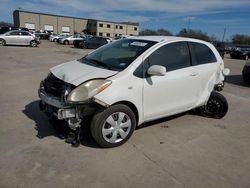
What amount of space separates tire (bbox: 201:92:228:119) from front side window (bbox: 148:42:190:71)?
1.27 m

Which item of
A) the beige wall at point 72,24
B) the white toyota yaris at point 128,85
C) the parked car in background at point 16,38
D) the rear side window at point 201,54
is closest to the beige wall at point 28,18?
the beige wall at point 72,24

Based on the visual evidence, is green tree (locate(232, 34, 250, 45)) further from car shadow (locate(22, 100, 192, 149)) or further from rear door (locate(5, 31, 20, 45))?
car shadow (locate(22, 100, 192, 149))

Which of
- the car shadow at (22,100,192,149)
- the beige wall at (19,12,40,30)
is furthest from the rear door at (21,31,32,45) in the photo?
the beige wall at (19,12,40,30)

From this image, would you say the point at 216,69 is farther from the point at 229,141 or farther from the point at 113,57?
the point at 113,57

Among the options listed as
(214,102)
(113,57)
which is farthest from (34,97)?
(214,102)

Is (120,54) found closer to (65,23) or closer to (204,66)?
(204,66)

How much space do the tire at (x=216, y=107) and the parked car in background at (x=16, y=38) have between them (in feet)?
74.8

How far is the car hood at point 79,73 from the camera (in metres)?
3.59

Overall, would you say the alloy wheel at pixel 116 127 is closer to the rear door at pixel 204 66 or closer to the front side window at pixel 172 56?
the front side window at pixel 172 56

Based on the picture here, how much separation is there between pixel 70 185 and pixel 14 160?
0.98 m

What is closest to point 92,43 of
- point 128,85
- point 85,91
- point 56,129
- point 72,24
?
point 56,129

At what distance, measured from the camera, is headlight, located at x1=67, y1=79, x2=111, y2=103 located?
11.2ft

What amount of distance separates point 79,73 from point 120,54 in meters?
1.01

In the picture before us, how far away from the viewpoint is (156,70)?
376 centimetres
